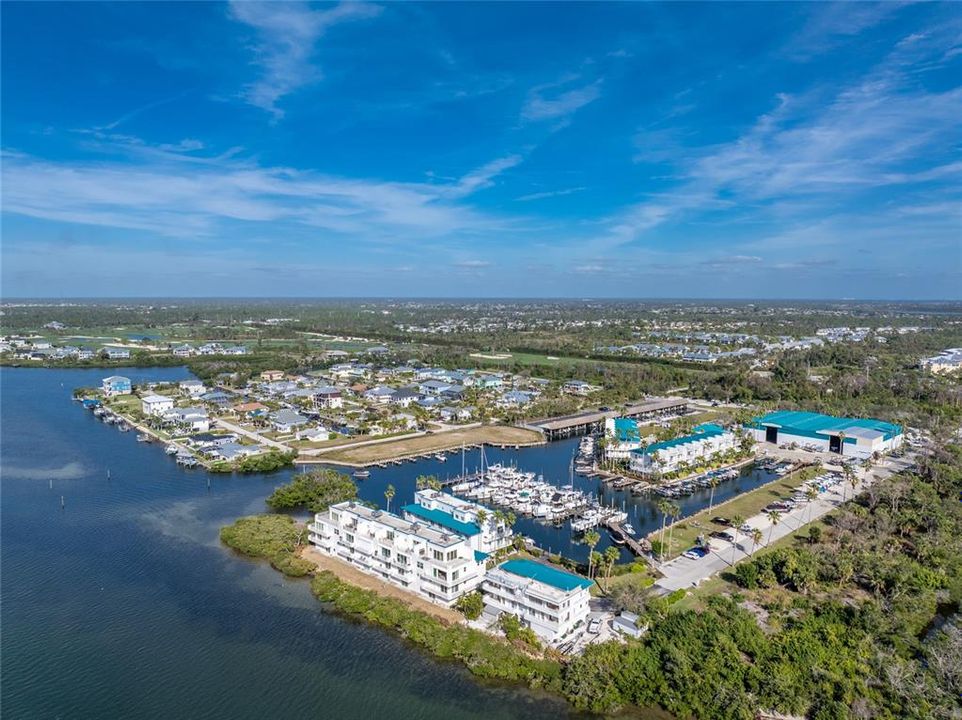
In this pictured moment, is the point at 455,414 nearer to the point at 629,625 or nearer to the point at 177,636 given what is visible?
the point at 177,636

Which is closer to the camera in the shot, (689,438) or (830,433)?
(689,438)

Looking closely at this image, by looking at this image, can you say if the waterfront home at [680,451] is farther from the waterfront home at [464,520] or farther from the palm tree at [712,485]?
the waterfront home at [464,520]

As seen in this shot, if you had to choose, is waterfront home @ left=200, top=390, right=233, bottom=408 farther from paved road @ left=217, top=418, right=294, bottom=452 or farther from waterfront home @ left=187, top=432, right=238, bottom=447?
waterfront home @ left=187, top=432, right=238, bottom=447

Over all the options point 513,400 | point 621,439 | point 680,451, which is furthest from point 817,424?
point 513,400

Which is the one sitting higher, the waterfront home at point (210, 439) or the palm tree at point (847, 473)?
the waterfront home at point (210, 439)

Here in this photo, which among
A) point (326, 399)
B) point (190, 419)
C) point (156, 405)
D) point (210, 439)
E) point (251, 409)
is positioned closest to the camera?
point (210, 439)

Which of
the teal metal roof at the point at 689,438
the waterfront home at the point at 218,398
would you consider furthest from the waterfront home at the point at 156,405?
the teal metal roof at the point at 689,438
